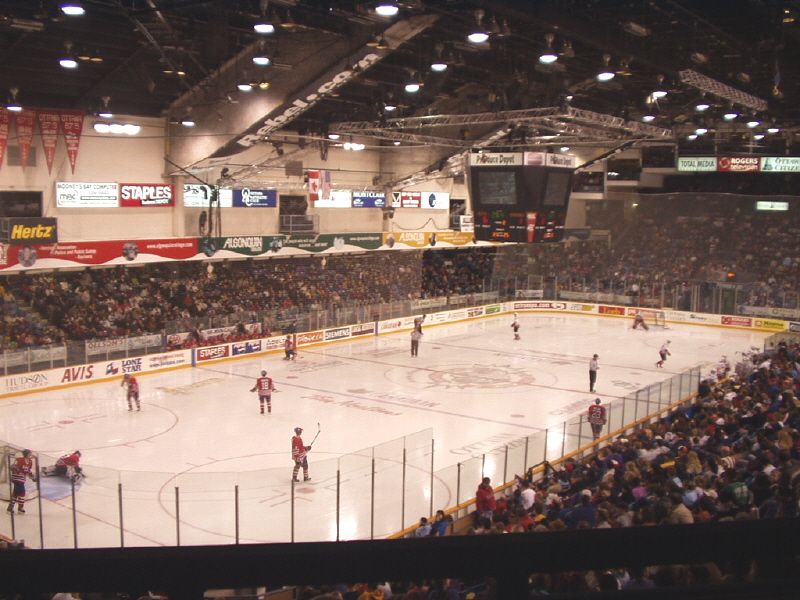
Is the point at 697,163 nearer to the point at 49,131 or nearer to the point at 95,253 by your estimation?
the point at 95,253

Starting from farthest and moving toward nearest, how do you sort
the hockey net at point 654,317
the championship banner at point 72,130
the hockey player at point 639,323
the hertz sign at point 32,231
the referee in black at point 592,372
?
the hockey net at point 654,317 → the hockey player at point 639,323 → the championship banner at point 72,130 → the hertz sign at point 32,231 → the referee in black at point 592,372

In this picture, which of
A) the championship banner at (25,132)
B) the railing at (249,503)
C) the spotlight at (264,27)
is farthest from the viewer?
the championship banner at (25,132)

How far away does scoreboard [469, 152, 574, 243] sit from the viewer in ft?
88.2

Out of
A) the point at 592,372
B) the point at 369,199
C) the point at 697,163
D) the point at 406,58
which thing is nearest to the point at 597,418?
the point at 592,372

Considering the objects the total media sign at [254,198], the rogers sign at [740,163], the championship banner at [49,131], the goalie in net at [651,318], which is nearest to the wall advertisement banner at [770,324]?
the goalie in net at [651,318]

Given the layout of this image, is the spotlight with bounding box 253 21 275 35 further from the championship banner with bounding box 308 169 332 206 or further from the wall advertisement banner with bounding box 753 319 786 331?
the wall advertisement banner with bounding box 753 319 786 331

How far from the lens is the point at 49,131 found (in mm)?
26750

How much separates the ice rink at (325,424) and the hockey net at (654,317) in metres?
1.17

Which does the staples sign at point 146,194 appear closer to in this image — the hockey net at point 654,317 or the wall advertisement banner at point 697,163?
the wall advertisement banner at point 697,163

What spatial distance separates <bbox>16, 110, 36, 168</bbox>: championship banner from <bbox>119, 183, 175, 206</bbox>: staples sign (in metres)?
3.48

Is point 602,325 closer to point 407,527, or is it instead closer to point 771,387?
point 771,387

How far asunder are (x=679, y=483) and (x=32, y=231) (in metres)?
22.5

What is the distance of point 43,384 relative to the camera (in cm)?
2434

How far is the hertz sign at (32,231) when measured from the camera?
25188 millimetres
